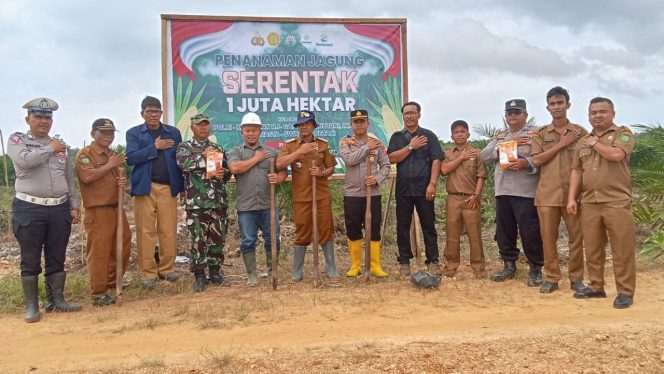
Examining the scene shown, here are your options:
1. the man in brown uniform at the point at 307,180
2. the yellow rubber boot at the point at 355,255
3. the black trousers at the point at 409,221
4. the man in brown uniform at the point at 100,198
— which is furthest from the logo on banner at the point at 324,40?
the man in brown uniform at the point at 100,198

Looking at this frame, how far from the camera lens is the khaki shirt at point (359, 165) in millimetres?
5855

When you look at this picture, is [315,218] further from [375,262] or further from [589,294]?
[589,294]

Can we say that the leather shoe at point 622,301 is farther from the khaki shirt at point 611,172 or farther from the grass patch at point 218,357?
the grass patch at point 218,357

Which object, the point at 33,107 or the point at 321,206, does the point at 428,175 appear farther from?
the point at 33,107

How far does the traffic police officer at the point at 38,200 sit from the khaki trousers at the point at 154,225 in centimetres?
92

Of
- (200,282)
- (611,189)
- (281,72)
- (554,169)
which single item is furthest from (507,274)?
(281,72)

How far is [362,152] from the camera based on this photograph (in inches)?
229

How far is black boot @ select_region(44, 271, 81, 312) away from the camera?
4.97 meters

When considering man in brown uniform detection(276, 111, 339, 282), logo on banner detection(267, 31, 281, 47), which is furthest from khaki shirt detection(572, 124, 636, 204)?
logo on banner detection(267, 31, 281, 47)

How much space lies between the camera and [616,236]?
15.3 ft

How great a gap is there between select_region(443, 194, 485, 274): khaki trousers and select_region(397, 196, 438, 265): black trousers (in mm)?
204

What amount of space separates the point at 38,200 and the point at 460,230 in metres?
4.35

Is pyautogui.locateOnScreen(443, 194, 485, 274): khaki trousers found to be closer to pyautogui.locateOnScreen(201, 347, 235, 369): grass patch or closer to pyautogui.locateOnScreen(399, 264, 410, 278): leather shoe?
pyautogui.locateOnScreen(399, 264, 410, 278): leather shoe

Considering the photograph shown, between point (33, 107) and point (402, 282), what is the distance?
4010 mm
